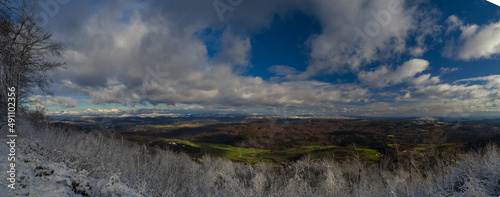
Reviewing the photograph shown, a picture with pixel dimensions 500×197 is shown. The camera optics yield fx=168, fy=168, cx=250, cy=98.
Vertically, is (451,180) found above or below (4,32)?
below

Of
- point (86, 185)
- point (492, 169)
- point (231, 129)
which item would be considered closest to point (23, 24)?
point (86, 185)

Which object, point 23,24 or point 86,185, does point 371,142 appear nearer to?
point 86,185

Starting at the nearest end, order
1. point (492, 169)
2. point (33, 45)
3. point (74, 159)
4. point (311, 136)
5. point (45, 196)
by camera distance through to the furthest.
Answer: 1. point (45, 196)
2. point (74, 159)
3. point (492, 169)
4. point (33, 45)
5. point (311, 136)

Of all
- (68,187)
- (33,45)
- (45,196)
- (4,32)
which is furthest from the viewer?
(33,45)

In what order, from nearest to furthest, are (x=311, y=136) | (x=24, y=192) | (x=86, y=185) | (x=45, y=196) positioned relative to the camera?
(x=24, y=192), (x=45, y=196), (x=86, y=185), (x=311, y=136)

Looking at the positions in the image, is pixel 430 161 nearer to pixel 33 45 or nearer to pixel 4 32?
pixel 4 32

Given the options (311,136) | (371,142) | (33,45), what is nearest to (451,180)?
(33,45)

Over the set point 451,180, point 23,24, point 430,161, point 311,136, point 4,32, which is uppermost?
point 23,24

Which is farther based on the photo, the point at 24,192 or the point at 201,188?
the point at 201,188

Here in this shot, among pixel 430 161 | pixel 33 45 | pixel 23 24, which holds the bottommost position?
pixel 430 161
